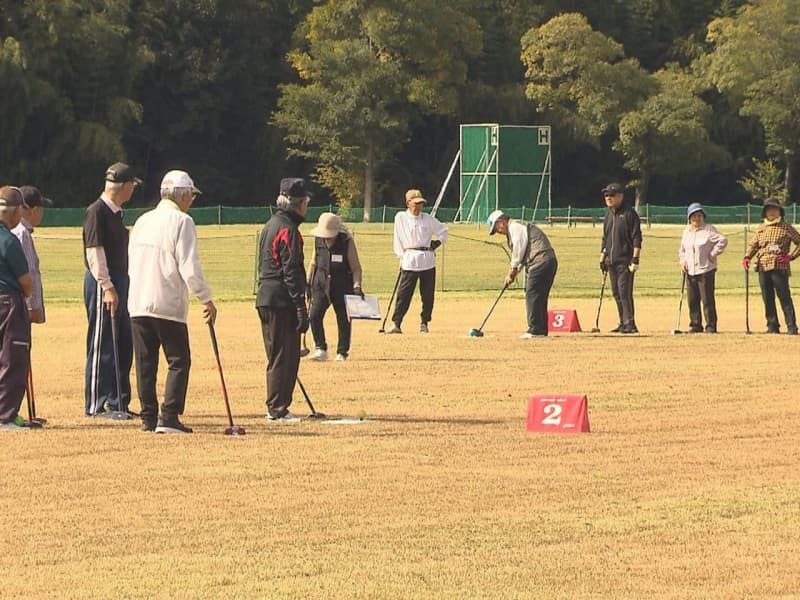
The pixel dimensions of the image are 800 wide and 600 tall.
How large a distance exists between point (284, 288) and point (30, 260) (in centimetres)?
204

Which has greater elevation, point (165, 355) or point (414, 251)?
point (414, 251)

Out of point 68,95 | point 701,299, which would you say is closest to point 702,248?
point 701,299

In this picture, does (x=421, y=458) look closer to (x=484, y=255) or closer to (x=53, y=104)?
(x=484, y=255)

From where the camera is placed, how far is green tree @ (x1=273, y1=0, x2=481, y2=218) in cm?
8269

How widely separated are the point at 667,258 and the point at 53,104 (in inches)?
1462

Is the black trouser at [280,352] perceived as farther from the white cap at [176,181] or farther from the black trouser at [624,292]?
the black trouser at [624,292]

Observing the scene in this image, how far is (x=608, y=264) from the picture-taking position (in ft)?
74.0

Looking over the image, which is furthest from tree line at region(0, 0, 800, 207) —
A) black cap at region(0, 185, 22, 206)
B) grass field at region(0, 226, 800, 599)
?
black cap at region(0, 185, 22, 206)

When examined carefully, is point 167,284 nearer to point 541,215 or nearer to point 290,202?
point 290,202

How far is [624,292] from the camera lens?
73.0 feet

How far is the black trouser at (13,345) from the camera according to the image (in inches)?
487

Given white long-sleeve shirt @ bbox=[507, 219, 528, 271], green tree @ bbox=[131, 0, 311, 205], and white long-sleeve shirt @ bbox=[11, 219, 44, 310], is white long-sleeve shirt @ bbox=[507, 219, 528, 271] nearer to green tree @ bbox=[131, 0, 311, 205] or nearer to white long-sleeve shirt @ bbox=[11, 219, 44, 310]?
white long-sleeve shirt @ bbox=[11, 219, 44, 310]

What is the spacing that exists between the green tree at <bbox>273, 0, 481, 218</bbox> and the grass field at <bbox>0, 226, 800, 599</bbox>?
211ft

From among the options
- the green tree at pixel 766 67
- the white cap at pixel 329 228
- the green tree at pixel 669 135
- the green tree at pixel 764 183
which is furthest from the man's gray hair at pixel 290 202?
the green tree at pixel 764 183
